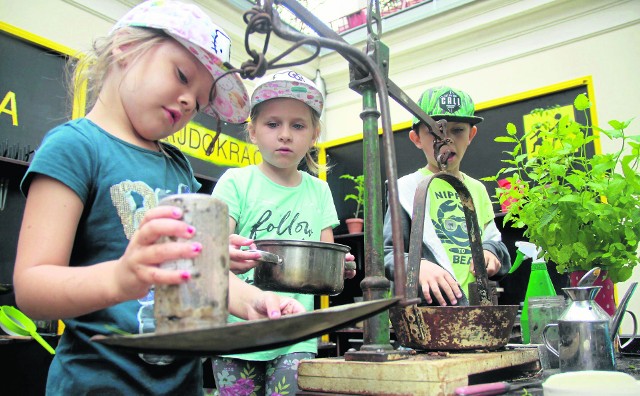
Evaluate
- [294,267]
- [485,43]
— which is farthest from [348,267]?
[485,43]

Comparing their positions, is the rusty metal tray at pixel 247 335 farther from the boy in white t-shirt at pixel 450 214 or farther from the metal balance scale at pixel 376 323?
the boy in white t-shirt at pixel 450 214

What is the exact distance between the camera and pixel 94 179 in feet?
2.68

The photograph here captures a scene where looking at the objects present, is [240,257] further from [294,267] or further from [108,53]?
[108,53]

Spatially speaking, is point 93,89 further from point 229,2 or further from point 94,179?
point 229,2

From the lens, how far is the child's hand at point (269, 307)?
0.88 meters

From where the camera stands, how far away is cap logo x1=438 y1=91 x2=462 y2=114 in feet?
5.50

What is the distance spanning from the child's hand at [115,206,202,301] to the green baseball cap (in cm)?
129

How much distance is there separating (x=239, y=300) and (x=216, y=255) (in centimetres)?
45

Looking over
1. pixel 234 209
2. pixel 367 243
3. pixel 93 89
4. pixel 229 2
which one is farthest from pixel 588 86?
pixel 229 2

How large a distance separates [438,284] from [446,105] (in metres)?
0.78

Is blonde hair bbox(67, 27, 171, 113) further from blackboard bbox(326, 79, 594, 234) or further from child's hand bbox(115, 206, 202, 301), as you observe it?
blackboard bbox(326, 79, 594, 234)

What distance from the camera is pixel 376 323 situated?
0.79m

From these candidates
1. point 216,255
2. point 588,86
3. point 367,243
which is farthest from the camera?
point 588,86

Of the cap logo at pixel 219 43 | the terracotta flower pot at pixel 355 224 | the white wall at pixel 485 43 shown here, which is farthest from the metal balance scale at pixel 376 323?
the white wall at pixel 485 43
